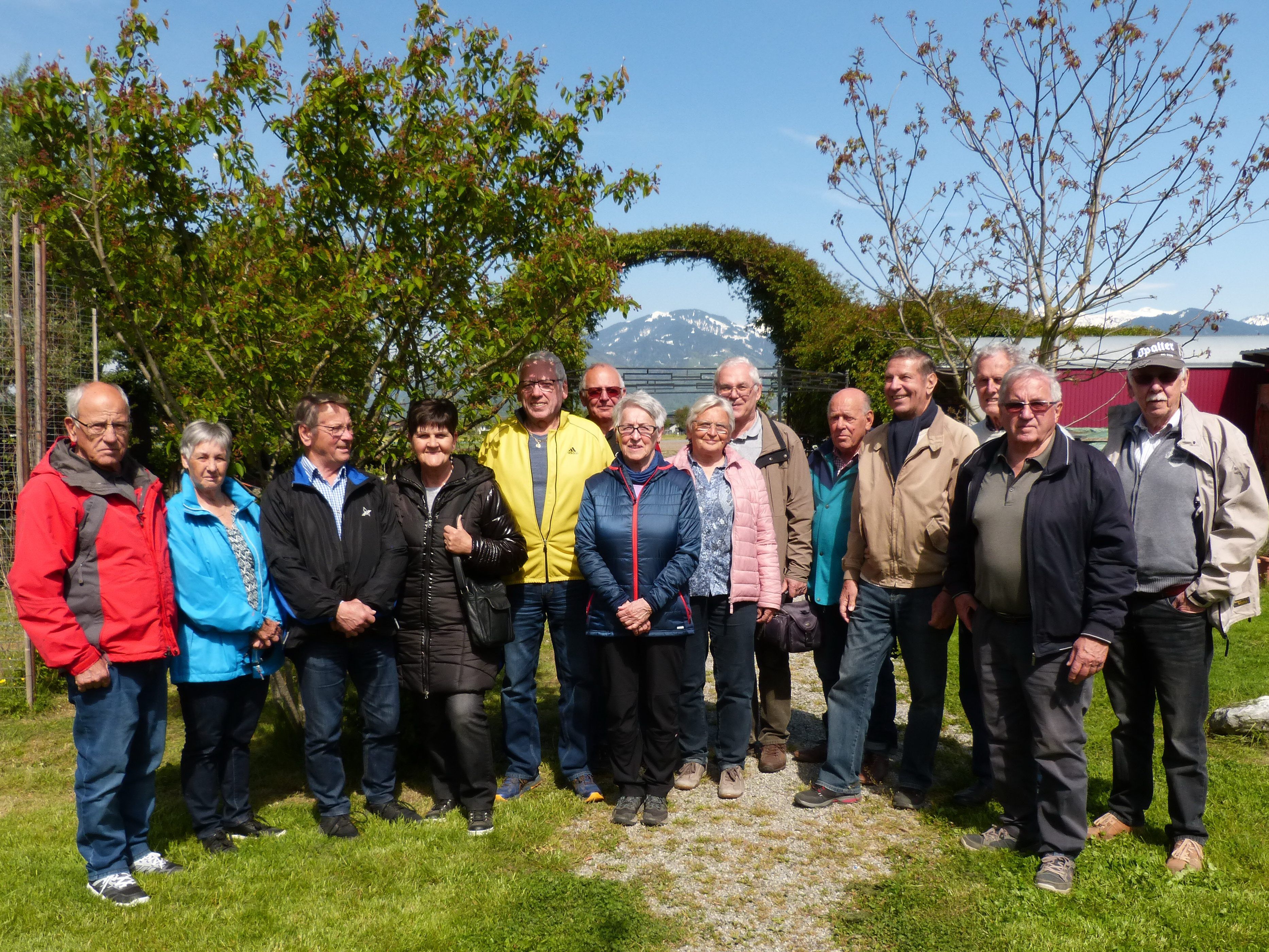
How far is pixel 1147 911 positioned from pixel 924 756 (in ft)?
4.43

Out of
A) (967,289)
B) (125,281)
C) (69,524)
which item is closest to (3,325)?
(125,281)

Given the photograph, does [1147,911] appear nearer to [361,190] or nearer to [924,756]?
[924,756]

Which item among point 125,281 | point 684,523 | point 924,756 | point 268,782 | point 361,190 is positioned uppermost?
point 361,190

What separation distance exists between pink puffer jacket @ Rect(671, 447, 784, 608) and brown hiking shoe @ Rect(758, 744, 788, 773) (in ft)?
3.34

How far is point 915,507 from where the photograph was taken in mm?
4449

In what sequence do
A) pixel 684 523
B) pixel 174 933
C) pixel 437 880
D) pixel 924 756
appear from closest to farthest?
pixel 174 933
pixel 437 880
pixel 684 523
pixel 924 756

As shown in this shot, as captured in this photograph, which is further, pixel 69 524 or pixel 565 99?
pixel 565 99

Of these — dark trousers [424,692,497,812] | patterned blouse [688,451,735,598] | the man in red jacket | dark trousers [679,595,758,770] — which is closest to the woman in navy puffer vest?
patterned blouse [688,451,735,598]

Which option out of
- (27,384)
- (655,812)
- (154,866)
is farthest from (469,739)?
(27,384)

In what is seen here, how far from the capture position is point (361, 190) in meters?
4.88

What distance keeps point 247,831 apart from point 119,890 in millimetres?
699

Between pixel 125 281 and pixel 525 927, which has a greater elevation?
pixel 125 281

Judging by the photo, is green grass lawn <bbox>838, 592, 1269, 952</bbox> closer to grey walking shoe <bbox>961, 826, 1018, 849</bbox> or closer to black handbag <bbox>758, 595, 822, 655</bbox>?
grey walking shoe <bbox>961, 826, 1018, 849</bbox>

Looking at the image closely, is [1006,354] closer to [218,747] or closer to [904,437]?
[904,437]
